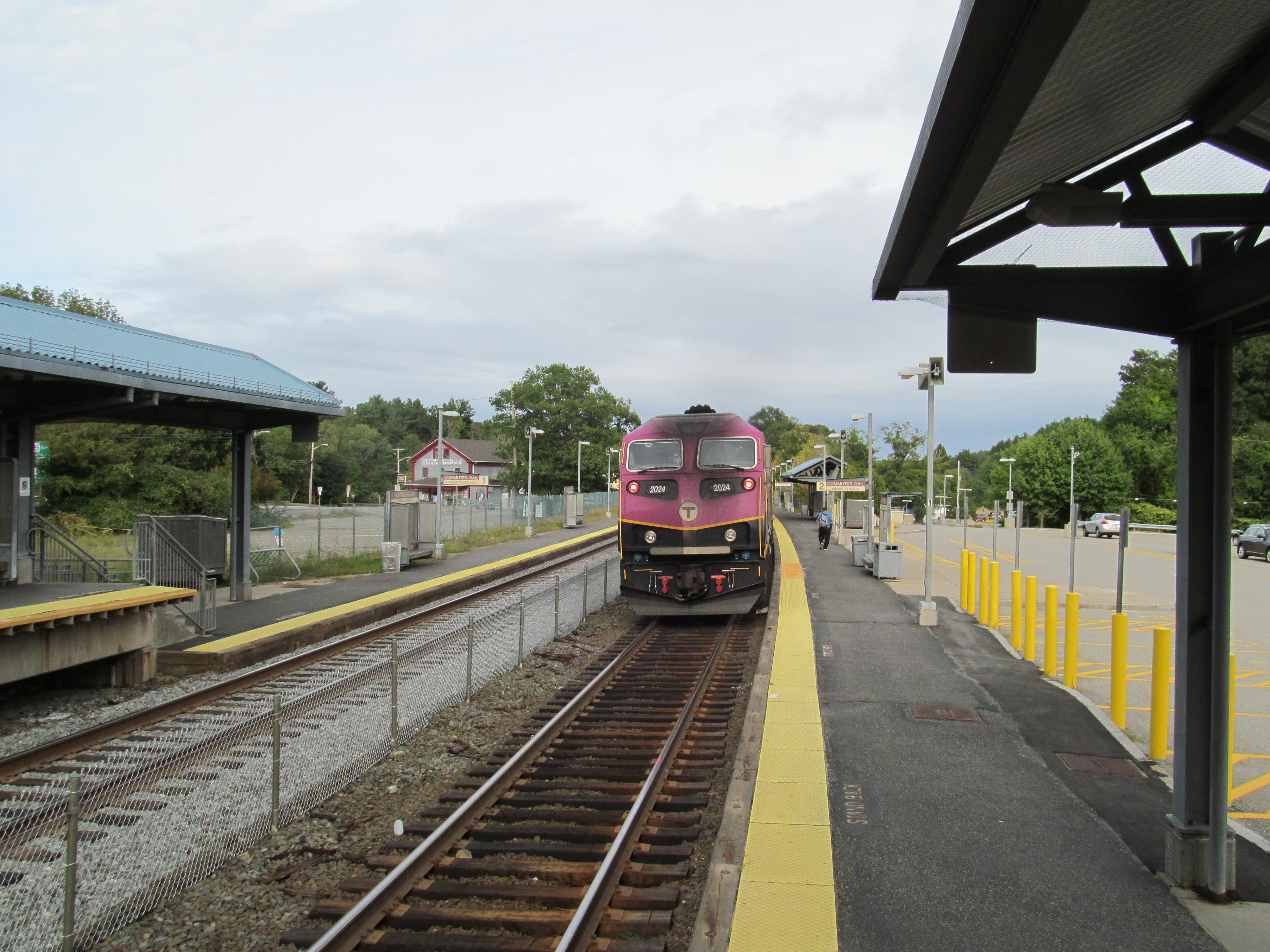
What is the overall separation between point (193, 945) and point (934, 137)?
5423mm

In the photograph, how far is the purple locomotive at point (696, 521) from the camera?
1426 centimetres

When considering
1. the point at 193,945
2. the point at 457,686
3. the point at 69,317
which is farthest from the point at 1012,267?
the point at 69,317

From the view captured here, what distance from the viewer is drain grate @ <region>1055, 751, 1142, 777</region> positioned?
6961mm

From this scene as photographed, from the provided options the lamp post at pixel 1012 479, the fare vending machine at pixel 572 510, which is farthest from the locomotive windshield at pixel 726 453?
the lamp post at pixel 1012 479

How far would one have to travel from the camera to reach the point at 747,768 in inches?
267

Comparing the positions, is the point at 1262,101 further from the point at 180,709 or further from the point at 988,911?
the point at 180,709

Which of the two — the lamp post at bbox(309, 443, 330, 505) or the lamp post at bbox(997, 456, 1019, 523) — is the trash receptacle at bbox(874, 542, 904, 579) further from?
the lamp post at bbox(997, 456, 1019, 523)

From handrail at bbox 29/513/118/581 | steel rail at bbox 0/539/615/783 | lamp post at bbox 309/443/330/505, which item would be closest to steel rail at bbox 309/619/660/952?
steel rail at bbox 0/539/615/783

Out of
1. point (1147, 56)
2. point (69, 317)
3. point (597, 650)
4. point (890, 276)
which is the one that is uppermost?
point (69, 317)

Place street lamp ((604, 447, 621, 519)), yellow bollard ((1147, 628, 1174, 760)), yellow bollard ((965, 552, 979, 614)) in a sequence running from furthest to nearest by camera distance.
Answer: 1. street lamp ((604, 447, 621, 519))
2. yellow bollard ((965, 552, 979, 614))
3. yellow bollard ((1147, 628, 1174, 760))

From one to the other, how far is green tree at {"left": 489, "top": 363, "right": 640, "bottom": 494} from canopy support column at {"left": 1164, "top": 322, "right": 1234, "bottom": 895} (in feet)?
212

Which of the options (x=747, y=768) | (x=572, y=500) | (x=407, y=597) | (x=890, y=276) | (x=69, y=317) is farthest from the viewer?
(x=572, y=500)

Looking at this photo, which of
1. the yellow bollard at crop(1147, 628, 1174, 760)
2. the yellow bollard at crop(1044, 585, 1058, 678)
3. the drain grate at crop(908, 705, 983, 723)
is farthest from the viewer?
the yellow bollard at crop(1044, 585, 1058, 678)

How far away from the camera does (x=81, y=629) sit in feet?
32.1
